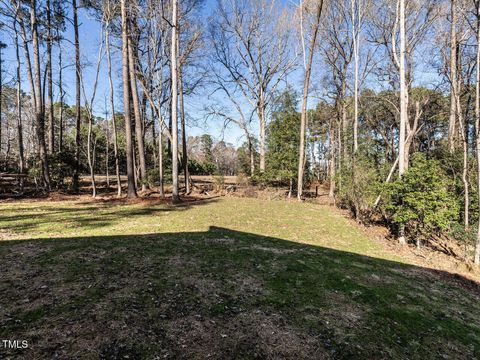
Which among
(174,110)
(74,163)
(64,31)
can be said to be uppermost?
(64,31)

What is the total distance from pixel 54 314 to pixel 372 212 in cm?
936

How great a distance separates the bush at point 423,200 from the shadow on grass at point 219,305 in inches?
65.5

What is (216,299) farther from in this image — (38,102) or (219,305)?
(38,102)

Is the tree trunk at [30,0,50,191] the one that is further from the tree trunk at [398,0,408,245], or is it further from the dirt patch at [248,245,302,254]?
the tree trunk at [398,0,408,245]

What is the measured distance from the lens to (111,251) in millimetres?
4410

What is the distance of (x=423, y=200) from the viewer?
6133mm

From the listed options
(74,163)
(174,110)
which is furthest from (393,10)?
(74,163)

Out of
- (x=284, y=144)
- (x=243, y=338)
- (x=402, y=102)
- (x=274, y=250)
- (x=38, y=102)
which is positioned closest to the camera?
(x=243, y=338)

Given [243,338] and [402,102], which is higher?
[402,102]

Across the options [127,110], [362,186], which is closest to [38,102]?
[127,110]

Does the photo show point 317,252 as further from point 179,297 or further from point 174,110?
point 174,110

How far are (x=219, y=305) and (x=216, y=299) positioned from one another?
0.15 meters

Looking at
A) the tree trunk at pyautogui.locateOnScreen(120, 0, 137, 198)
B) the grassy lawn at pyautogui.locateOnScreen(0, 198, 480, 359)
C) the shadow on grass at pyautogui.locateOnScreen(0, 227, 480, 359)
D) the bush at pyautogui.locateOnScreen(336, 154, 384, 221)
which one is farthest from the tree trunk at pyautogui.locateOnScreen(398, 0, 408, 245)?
the tree trunk at pyautogui.locateOnScreen(120, 0, 137, 198)

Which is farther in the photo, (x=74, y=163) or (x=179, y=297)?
(x=74, y=163)
